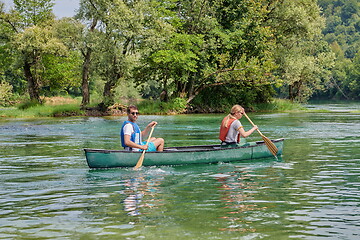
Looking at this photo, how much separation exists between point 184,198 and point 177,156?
12.7 ft

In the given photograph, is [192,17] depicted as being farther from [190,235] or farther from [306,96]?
[190,235]

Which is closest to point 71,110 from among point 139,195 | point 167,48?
point 167,48

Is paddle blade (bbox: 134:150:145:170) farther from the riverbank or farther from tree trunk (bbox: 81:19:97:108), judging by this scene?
tree trunk (bbox: 81:19:97:108)

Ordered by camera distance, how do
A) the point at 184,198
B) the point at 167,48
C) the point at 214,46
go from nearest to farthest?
1. the point at 184,198
2. the point at 167,48
3. the point at 214,46

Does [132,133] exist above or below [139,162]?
above

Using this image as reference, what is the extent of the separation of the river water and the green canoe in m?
0.21

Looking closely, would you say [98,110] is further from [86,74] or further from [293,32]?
[293,32]

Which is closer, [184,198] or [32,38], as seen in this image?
[184,198]

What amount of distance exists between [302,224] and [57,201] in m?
4.13

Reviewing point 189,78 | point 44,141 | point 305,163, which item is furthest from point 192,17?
point 305,163

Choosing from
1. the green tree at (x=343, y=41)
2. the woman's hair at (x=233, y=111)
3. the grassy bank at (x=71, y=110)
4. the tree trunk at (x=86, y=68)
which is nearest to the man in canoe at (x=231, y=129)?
the woman's hair at (x=233, y=111)

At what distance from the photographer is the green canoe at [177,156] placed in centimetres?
1236

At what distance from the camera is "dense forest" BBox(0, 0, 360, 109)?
38062 mm

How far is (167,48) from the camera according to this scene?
41.3 meters
